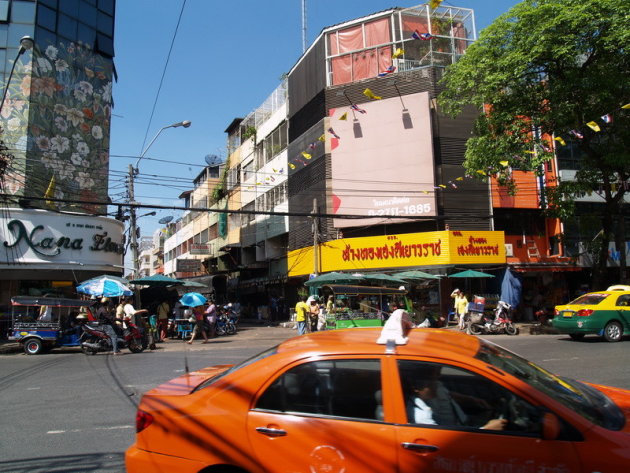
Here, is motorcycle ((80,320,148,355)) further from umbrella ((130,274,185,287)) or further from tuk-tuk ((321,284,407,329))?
tuk-tuk ((321,284,407,329))

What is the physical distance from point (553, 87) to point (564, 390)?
16.6 m

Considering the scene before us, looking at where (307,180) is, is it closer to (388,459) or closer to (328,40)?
(328,40)

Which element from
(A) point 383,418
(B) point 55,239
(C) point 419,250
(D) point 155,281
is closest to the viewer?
(A) point 383,418

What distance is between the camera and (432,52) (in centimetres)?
2444

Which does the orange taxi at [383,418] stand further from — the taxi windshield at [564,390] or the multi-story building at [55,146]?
the multi-story building at [55,146]

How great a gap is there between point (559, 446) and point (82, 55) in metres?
26.6

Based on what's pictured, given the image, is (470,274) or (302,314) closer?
(302,314)

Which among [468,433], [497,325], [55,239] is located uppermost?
[55,239]

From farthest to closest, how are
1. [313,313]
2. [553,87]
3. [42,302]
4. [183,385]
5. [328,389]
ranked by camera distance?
[313,313]
[553,87]
[42,302]
[183,385]
[328,389]

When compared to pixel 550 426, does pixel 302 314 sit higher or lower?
higher

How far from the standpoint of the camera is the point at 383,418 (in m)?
2.95

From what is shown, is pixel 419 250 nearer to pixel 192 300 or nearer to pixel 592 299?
pixel 592 299

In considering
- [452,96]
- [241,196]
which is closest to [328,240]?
[452,96]

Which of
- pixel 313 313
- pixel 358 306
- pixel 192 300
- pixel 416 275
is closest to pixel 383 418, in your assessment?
pixel 358 306
